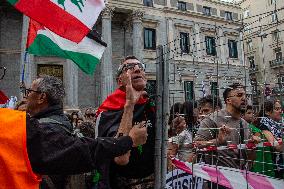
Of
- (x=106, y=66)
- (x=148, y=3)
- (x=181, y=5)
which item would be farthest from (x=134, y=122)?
(x=181, y=5)

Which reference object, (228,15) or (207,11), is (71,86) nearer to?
(207,11)

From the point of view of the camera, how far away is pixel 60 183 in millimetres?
2895

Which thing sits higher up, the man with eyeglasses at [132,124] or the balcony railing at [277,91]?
the balcony railing at [277,91]

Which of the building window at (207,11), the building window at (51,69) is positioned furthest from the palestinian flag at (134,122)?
the building window at (207,11)

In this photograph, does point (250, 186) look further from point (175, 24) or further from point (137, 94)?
point (175, 24)

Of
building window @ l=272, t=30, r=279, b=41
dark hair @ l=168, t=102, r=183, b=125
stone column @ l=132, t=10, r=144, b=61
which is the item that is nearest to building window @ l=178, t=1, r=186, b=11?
stone column @ l=132, t=10, r=144, b=61

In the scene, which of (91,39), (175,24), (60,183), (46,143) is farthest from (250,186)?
(175,24)

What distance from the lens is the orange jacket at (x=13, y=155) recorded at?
149 centimetres

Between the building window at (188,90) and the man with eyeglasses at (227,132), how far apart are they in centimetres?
28

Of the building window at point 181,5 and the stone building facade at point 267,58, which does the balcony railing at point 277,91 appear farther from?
the building window at point 181,5

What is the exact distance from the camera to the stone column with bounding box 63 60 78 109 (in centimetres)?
2159

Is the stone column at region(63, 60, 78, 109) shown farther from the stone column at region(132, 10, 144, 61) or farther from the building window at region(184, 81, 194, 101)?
the building window at region(184, 81, 194, 101)

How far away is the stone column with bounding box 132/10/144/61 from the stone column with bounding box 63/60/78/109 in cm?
483

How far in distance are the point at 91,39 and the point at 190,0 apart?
2960 cm
